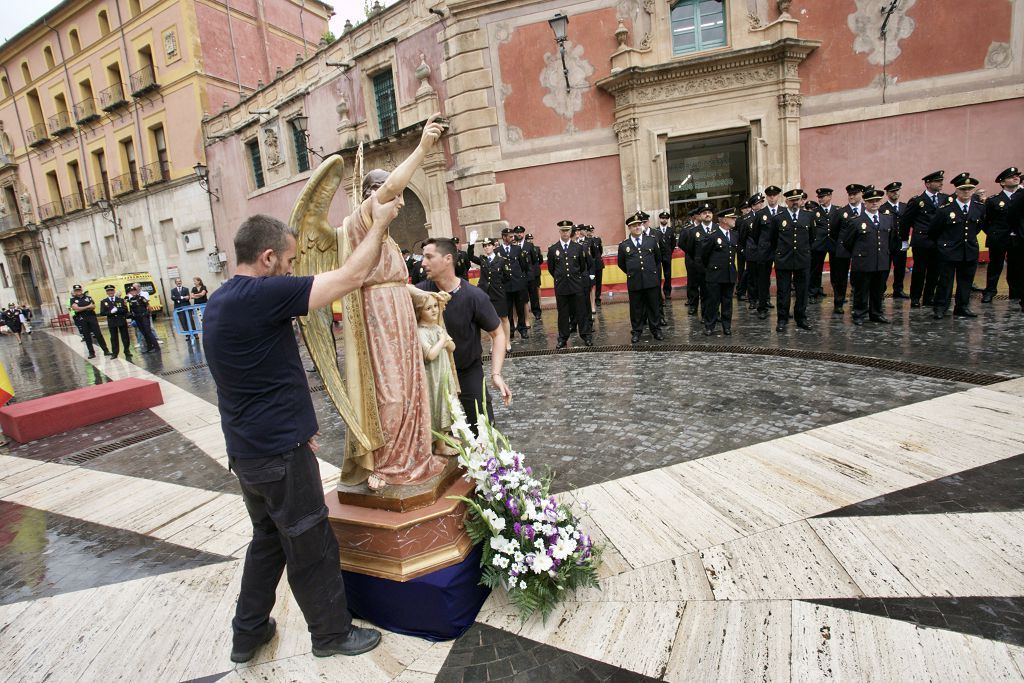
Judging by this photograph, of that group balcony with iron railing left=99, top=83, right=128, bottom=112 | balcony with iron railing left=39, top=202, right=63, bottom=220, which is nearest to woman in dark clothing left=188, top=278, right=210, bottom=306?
balcony with iron railing left=99, top=83, right=128, bottom=112

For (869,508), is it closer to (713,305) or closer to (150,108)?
(713,305)

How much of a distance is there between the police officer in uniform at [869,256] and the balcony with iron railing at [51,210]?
42.3 metres

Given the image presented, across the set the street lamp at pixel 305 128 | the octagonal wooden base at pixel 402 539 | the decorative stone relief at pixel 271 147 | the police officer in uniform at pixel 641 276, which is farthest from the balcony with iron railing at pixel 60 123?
the octagonal wooden base at pixel 402 539

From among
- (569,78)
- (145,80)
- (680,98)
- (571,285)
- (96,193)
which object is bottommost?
(571,285)

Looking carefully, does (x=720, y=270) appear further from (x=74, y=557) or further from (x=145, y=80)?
(x=145, y=80)

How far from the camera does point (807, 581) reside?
2713mm

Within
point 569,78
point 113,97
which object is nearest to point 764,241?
point 569,78

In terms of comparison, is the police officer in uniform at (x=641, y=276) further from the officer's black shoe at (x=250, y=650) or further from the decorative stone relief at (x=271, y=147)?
the decorative stone relief at (x=271, y=147)

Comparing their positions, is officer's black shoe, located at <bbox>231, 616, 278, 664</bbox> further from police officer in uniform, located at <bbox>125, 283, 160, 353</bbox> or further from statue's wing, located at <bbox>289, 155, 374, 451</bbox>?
police officer in uniform, located at <bbox>125, 283, 160, 353</bbox>

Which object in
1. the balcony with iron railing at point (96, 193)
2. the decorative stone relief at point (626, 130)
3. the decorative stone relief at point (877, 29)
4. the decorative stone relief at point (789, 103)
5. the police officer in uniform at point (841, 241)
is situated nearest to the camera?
the police officer in uniform at point (841, 241)

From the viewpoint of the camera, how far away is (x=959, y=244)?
8.02 metres

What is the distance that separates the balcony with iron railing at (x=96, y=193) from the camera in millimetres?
30406

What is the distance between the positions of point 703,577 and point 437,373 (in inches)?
70.2

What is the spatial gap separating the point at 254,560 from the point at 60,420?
677 cm
